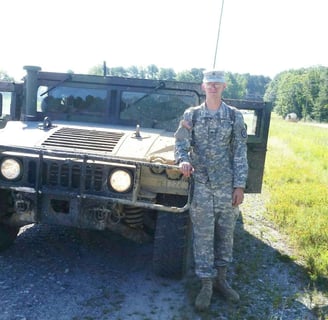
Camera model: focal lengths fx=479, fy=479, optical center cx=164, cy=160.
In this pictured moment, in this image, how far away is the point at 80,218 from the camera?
3.71 meters

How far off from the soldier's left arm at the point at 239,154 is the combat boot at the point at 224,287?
0.72 m

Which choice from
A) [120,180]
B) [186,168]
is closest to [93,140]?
[120,180]

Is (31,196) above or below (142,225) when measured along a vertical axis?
above

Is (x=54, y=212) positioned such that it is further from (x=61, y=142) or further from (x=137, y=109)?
(x=137, y=109)

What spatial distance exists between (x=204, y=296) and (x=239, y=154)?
42.4 inches

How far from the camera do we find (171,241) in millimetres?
3803

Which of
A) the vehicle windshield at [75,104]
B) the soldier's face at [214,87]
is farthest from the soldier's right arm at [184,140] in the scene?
the vehicle windshield at [75,104]

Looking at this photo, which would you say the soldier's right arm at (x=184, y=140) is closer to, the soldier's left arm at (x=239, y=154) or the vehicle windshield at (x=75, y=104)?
the soldier's left arm at (x=239, y=154)

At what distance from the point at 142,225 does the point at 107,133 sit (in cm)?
87

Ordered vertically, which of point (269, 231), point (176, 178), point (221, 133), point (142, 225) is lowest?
point (269, 231)

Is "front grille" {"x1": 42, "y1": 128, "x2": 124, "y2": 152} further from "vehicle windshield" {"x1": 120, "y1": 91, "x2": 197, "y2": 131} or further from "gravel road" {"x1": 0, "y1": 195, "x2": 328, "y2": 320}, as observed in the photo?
"gravel road" {"x1": 0, "y1": 195, "x2": 328, "y2": 320}

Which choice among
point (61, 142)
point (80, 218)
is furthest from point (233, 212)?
point (61, 142)

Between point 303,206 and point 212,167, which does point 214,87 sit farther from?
point 303,206

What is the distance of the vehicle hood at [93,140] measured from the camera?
3754mm
